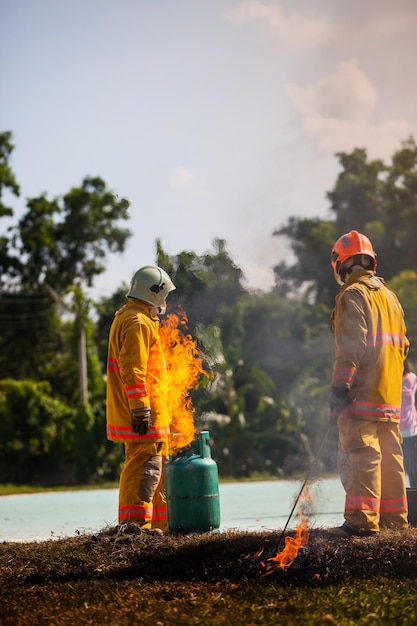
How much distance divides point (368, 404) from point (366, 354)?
371 mm

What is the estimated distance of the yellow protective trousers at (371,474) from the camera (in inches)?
249

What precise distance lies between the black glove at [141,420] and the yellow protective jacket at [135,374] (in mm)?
45

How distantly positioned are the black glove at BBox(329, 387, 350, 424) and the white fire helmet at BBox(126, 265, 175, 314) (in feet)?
5.94

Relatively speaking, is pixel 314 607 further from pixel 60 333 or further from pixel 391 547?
pixel 60 333

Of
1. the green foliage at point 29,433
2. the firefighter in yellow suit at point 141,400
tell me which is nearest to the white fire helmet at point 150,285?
the firefighter in yellow suit at point 141,400

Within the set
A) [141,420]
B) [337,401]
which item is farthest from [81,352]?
[337,401]

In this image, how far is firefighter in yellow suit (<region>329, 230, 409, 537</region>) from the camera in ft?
20.8

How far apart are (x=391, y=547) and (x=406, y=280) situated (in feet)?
63.5

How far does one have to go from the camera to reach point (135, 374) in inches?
277

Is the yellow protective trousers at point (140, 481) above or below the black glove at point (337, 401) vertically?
below

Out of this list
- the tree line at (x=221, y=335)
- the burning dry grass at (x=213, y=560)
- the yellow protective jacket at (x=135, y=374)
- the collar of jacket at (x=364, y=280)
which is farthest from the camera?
the tree line at (x=221, y=335)

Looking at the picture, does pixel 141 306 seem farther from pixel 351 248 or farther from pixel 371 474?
pixel 371 474

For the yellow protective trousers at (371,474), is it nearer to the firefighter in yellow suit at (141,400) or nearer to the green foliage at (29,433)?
the firefighter in yellow suit at (141,400)

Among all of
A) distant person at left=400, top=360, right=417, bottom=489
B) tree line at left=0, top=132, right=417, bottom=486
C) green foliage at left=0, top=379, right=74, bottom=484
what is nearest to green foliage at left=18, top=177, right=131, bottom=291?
tree line at left=0, top=132, right=417, bottom=486
